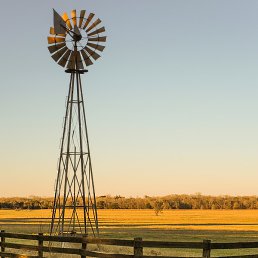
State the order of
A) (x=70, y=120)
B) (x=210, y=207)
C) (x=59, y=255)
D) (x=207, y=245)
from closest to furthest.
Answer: (x=207, y=245)
(x=59, y=255)
(x=70, y=120)
(x=210, y=207)

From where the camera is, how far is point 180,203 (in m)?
146

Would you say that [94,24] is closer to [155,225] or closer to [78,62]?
[78,62]

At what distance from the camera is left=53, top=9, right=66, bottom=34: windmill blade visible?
28.0 meters

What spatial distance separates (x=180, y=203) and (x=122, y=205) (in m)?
14.0

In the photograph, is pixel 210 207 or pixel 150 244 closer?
pixel 150 244

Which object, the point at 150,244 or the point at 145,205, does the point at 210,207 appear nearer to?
the point at 145,205

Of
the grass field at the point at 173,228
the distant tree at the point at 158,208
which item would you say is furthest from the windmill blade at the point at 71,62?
the distant tree at the point at 158,208

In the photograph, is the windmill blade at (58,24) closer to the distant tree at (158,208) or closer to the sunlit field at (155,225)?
the sunlit field at (155,225)

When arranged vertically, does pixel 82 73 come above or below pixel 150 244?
above

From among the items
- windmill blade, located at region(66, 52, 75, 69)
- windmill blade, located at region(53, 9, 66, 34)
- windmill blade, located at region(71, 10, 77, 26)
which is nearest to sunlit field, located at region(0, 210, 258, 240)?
windmill blade, located at region(66, 52, 75, 69)

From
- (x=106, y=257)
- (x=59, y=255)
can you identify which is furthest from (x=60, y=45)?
(x=106, y=257)

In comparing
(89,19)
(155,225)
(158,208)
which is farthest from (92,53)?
(158,208)

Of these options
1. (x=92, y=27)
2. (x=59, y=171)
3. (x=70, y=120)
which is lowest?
(x=59, y=171)

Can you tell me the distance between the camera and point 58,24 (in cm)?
2812
